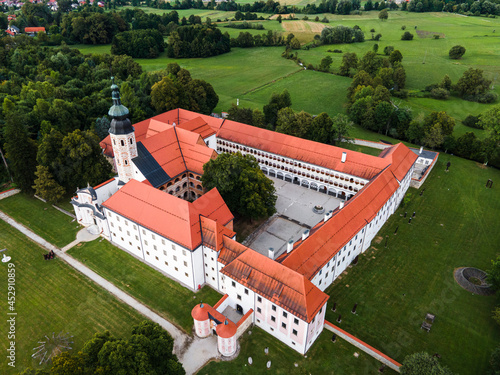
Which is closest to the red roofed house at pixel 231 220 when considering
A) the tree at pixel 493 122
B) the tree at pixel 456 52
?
the tree at pixel 493 122

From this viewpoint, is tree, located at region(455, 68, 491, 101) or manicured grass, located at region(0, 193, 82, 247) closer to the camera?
manicured grass, located at region(0, 193, 82, 247)

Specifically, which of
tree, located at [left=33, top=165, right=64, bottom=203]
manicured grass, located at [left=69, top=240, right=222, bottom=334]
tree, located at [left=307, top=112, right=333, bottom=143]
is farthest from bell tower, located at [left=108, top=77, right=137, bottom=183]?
tree, located at [left=307, top=112, right=333, bottom=143]

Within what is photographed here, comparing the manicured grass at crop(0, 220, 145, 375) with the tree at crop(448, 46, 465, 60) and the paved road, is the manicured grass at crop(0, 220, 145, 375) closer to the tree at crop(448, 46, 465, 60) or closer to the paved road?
the paved road

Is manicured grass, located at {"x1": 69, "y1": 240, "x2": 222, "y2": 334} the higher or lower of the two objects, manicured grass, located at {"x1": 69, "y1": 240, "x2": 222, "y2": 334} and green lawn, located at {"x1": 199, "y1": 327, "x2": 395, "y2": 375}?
the higher

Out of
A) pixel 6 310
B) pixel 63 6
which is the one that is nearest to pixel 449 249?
pixel 6 310

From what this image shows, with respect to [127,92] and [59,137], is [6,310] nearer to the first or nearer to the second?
[59,137]
